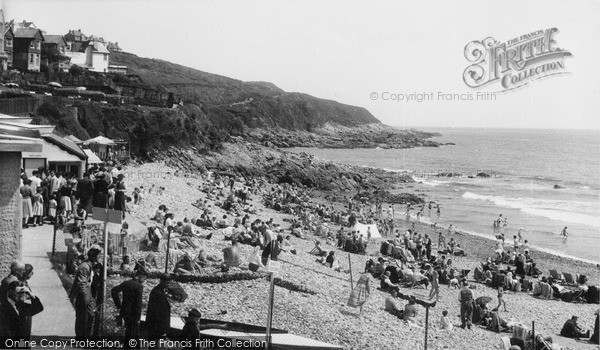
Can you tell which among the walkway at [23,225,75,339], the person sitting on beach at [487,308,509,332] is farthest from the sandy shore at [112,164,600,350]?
the walkway at [23,225,75,339]

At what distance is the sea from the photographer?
120ft

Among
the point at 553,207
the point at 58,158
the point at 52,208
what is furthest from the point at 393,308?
the point at 553,207

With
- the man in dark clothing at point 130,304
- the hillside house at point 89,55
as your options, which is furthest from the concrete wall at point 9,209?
the hillside house at point 89,55

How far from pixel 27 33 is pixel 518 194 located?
5104 cm

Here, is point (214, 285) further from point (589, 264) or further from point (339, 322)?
point (589, 264)

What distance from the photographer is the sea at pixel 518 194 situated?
120 feet

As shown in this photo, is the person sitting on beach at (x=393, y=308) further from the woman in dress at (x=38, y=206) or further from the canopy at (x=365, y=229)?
the woman in dress at (x=38, y=206)

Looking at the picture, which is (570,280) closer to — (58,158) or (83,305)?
(58,158)

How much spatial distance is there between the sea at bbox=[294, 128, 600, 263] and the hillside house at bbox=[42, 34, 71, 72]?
134 feet

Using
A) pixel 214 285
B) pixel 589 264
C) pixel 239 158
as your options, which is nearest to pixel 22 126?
pixel 214 285

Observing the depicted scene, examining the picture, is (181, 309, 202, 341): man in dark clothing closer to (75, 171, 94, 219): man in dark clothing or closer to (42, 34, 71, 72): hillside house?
(75, 171, 94, 219): man in dark clothing

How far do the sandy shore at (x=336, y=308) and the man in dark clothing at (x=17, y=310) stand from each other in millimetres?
3707

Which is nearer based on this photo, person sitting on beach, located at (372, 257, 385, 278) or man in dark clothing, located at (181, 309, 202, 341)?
man in dark clothing, located at (181, 309, 202, 341)

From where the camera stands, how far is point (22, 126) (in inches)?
339
